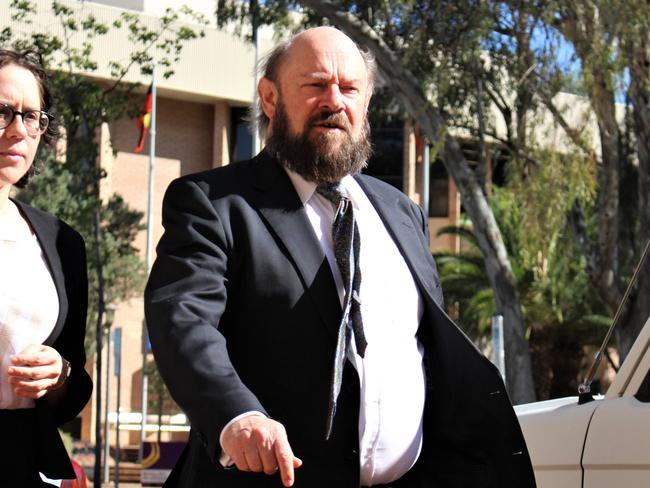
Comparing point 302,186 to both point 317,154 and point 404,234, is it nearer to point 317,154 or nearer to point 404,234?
point 317,154

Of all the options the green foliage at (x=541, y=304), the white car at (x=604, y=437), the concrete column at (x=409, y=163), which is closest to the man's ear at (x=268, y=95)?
the white car at (x=604, y=437)

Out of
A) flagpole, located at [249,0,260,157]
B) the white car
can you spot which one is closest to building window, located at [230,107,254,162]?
flagpole, located at [249,0,260,157]

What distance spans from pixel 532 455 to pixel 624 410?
0.55 metres

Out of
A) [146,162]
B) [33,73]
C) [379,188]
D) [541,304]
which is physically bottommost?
[541,304]

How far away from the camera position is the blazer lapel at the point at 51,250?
11.3ft

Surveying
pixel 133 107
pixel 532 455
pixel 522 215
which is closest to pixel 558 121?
pixel 522 215

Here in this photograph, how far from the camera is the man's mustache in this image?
3619 millimetres

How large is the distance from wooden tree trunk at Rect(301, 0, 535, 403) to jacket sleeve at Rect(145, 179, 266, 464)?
1619cm

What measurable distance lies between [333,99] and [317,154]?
0.15 m

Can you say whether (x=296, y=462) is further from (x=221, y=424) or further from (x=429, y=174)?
(x=429, y=174)

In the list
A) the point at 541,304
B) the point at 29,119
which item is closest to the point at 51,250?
the point at 29,119

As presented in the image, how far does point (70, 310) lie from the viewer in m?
3.52

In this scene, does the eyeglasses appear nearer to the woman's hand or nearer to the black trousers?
the woman's hand

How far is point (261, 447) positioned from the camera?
2.87 m
